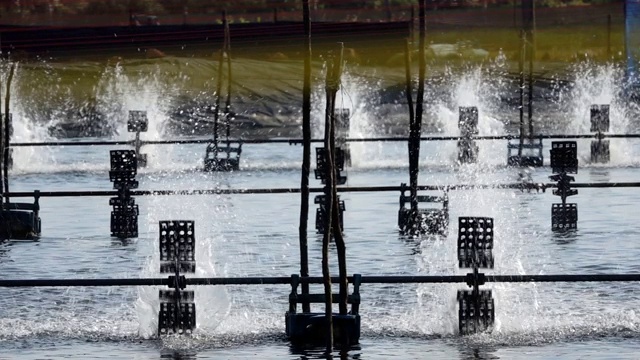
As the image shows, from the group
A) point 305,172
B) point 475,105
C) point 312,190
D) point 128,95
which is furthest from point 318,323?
point 128,95

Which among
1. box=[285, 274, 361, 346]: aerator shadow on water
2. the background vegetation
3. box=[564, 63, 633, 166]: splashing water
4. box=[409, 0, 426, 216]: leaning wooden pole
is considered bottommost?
box=[285, 274, 361, 346]: aerator shadow on water

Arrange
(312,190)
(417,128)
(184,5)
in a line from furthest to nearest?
(184,5) < (417,128) < (312,190)

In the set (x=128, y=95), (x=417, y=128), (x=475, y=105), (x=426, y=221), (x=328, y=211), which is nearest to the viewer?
(x=328, y=211)

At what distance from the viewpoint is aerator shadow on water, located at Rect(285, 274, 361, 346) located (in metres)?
20.2

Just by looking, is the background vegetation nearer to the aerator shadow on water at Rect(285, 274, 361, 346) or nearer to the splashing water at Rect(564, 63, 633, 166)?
the splashing water at Rect(564, 63, 633, 166)

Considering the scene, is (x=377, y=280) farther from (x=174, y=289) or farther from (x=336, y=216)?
(x=174, y=289)

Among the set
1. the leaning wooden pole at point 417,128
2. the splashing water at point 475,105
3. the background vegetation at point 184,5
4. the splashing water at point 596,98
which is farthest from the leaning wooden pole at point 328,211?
the background vegetation at point 184,5

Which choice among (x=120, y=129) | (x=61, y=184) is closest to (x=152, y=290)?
(x=61, y=184)

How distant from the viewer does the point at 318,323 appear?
66.7ft

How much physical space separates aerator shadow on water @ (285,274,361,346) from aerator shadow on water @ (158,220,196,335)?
1.14m

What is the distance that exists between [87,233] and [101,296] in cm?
931

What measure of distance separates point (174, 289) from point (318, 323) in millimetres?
1693

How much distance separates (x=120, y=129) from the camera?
213 ft

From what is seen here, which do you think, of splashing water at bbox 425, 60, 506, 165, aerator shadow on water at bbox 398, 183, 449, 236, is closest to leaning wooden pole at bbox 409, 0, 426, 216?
aerator shadow on water at bbox 398, 183, 449, 236
